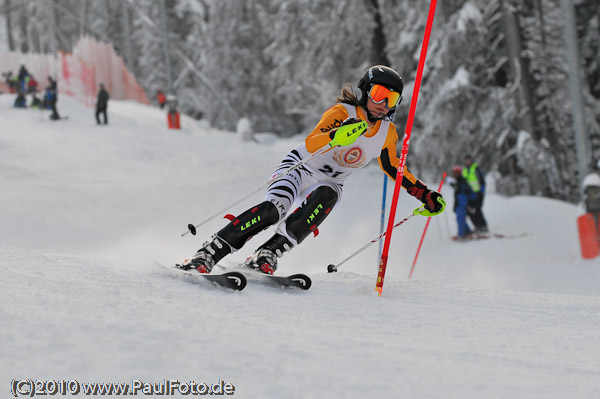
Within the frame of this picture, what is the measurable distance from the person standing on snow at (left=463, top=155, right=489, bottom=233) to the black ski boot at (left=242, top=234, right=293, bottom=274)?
25.4ft

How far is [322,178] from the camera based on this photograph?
4.78 metres

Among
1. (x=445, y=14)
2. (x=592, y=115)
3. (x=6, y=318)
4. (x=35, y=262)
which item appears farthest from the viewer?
(x=592, y=115)

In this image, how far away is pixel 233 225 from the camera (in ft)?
14.1

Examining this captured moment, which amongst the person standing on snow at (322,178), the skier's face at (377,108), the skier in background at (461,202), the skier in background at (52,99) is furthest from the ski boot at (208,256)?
the skier in background at (52,99)

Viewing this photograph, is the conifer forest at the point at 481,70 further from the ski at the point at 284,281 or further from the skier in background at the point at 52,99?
the ski at the point at 284,281

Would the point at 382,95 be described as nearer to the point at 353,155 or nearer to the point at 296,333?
the point at 353,155

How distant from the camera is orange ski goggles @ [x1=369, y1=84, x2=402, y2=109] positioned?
444 centimetres

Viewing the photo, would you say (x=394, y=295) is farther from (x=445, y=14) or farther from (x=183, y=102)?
(x=183, y=102)

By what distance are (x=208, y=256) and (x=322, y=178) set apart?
3.64 feet

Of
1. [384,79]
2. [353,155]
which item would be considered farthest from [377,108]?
[353,155]

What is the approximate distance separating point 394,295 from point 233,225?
122 cm

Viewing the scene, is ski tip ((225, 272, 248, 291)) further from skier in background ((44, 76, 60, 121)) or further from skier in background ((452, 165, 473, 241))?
skier in background ((44, 76, 60, 121))

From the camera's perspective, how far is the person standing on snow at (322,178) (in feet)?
14.1

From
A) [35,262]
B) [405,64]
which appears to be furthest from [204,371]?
[405,64]
